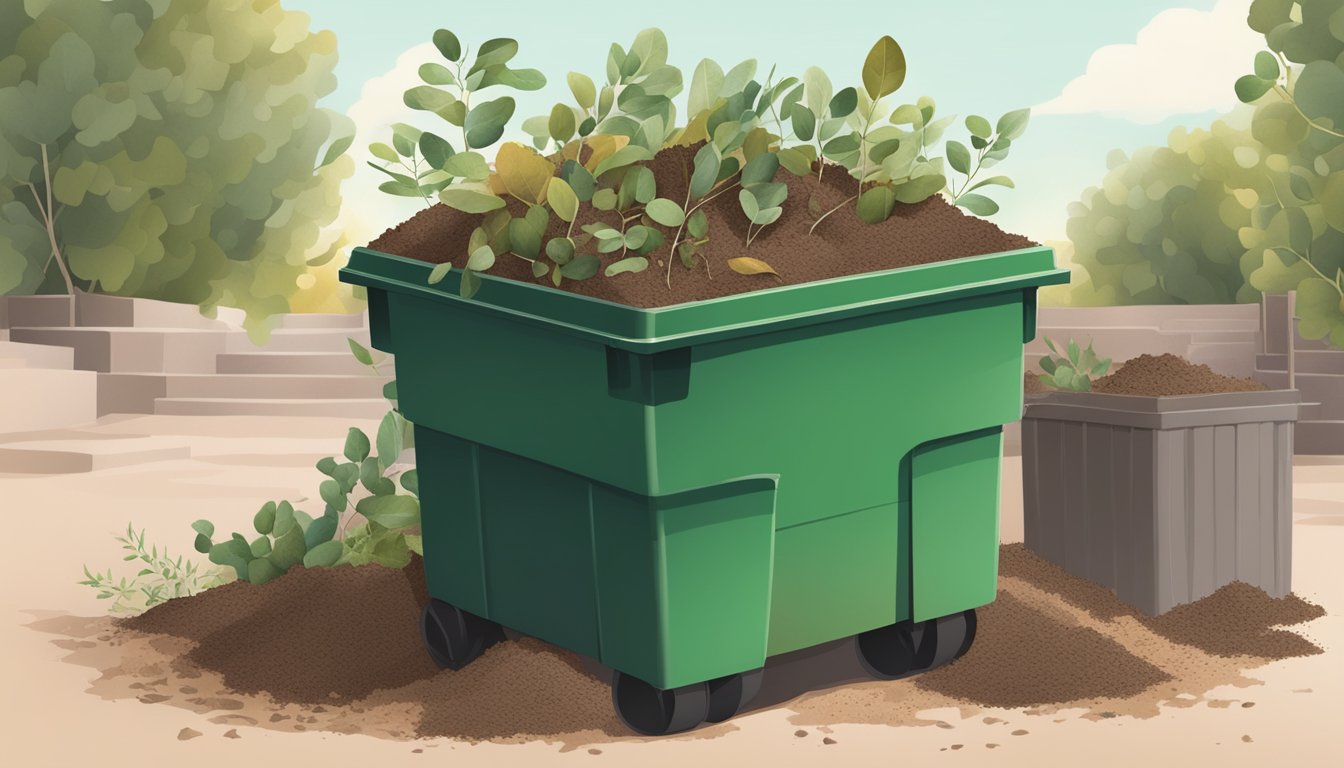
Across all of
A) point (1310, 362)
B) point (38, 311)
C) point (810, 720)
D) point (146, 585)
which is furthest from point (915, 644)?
point (38, 311)

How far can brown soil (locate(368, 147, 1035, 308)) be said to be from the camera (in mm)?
3936

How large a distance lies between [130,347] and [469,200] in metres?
10.6

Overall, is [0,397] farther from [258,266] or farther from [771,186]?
[771,186]

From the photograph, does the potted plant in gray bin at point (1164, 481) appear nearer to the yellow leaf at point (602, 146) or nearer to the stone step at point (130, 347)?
the yellow leaf at point (602, 146)

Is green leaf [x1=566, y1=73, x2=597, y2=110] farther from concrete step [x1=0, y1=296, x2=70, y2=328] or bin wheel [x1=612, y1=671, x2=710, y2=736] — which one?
concrete step [x1=0, y1=296, x2=70, y2=328]

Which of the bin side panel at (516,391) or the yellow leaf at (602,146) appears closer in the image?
the bin side panel at (516,391)

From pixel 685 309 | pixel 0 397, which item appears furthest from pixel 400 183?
pixel 0 397

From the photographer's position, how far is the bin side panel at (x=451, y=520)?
14.5ft

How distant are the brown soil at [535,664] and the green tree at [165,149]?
35.6 ft

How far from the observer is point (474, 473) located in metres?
4.38

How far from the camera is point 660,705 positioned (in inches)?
156

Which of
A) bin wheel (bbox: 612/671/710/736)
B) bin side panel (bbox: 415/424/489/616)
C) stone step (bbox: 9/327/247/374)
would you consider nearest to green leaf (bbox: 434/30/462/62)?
bin side panel (bbox: 415/424/489/616)

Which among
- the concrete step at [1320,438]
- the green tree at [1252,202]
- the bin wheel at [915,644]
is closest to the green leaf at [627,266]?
the bin wheel at [915,644]

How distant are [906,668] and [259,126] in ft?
45.0
